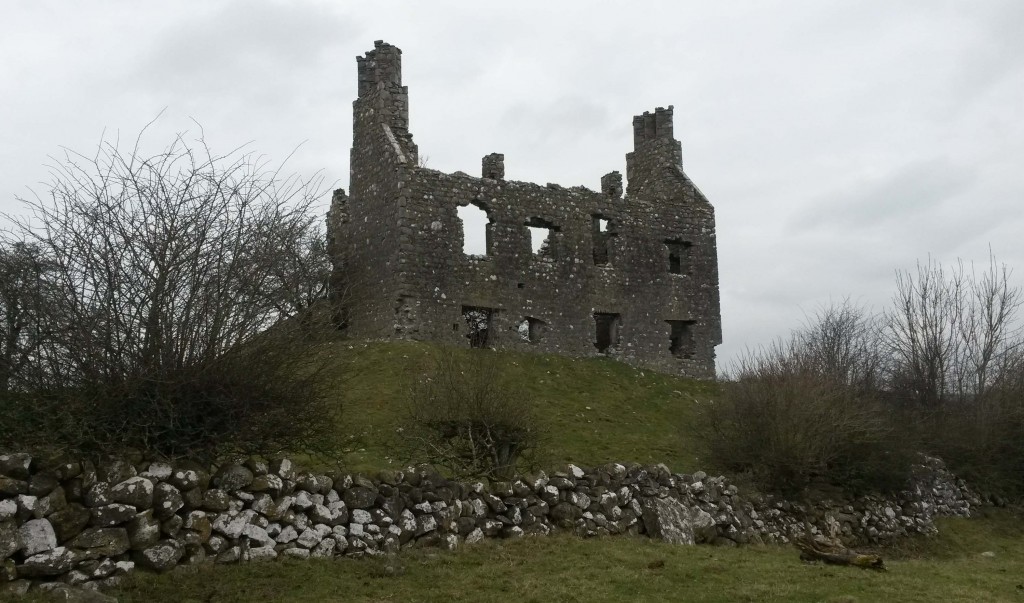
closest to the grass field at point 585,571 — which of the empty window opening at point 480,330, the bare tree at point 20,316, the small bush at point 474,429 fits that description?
the small bush at point 474,429

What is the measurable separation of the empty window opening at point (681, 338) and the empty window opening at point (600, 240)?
3.04 metres

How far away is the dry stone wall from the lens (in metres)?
8.96

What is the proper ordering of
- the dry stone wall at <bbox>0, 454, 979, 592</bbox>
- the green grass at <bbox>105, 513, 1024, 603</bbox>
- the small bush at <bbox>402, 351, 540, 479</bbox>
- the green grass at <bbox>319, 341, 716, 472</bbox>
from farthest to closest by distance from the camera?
the green grass at <bbox>319, 341, 716, 472</bbox>
the small bush at <bbox>402, 351, 540, 479</bbox>
the green grass at <bbox>105, 513, 1024, 603</bbox>
the dry stone wall at <bbox>0, 454, 979, 592</bbox>

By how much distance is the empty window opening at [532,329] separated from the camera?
26.6 m

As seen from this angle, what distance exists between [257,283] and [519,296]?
1635 cm

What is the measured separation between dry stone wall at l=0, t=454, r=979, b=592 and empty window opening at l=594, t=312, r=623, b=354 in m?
11.7

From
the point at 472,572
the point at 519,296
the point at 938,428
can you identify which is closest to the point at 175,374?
the point at 472,572

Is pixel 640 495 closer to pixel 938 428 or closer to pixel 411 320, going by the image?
pixel 411 320

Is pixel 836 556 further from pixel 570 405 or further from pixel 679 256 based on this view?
pixel 679 256

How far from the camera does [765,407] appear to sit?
59.4 feet

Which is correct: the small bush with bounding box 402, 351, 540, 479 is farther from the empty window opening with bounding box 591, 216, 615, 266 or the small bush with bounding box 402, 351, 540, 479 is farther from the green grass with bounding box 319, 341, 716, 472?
the empty window opening with bounding box 591, 216, 615, 266

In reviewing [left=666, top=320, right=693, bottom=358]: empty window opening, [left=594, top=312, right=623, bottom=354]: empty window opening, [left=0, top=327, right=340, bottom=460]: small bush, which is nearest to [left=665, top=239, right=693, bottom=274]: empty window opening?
[left=666, top=320, right=693, bottom=358]: empty window opening

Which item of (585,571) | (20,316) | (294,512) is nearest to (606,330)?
(585,571)

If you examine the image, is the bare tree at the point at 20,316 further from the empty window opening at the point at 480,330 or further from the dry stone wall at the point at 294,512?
the empty window opening at the point at 480,330
